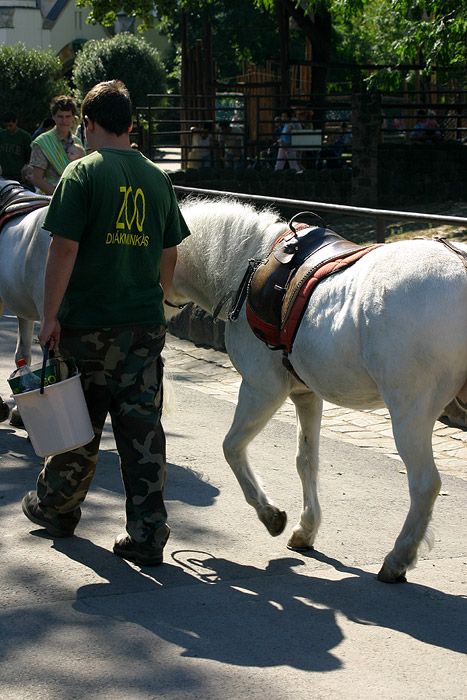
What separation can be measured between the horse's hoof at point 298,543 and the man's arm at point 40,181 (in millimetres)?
4369

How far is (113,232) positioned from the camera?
13.8 feet

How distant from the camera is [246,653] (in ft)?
11.7

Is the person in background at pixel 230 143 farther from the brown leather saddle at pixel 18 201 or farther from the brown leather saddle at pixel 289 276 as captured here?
the brown leather saddle at pixel 289 276

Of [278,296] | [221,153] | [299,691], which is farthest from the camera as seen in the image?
[221,153]

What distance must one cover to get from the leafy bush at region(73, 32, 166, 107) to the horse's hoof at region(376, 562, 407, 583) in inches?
1304

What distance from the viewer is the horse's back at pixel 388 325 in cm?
387

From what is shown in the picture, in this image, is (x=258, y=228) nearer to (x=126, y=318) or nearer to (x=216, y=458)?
(x=126, y=318)

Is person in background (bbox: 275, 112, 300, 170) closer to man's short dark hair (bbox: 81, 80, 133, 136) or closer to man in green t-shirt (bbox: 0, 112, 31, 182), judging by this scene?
man in green t-shirt (bbox: 0, 112, 31, 182)

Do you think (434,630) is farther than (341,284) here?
No

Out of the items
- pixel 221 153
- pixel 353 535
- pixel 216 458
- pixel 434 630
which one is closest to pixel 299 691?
pixel 434 630

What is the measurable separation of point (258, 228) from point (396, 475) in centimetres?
197

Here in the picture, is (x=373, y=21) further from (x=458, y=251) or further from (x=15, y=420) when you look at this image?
(x=458, y=251)

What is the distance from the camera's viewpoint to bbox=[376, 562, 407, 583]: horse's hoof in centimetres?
427

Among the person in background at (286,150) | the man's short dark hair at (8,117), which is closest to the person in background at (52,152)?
the man's short dark hair at (8,117)
